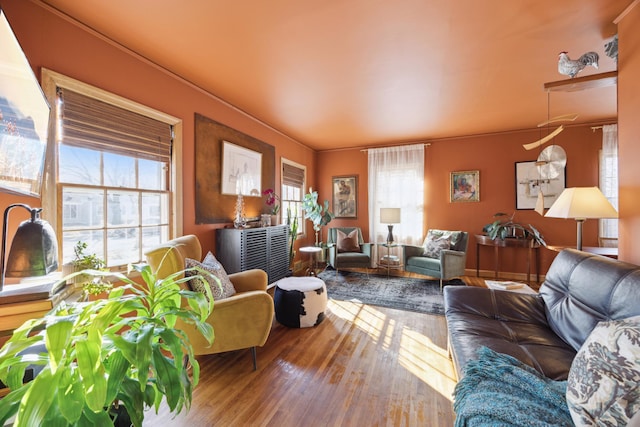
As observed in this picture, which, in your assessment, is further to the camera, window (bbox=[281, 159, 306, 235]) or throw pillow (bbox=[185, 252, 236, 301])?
window (bbox=[281, 159, 306, 235])

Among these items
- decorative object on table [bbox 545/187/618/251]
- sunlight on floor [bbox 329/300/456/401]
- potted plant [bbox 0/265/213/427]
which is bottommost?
sunlight on floor [bbox 329/300/456/401]

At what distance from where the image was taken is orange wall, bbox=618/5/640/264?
1557 millimetres

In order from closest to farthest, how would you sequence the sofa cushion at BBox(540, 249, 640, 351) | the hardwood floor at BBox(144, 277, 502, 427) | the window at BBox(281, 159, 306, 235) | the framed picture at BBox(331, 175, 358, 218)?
the sofa cushion at BBox(540, 249, 640, 351), the hardwood floor at BBox(144, 277, 502, 427), the window at BBox(281, 159, 306, 235), the framed picture at BBox(331, 175, 358, 218)

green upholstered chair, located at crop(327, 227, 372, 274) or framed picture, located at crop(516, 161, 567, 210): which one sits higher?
framed picture, located at crop(516, 161, 567, 210)

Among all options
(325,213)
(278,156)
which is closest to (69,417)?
(278,156)

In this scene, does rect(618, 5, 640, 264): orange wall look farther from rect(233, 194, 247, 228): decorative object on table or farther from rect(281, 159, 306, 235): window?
rect(281, 159, 306, 235): window

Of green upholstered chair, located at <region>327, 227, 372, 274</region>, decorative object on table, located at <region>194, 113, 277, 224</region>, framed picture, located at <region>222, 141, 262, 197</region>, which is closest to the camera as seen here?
decorative object on table, located at <region>194, 113, 277, 224</region>

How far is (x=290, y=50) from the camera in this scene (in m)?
2.13

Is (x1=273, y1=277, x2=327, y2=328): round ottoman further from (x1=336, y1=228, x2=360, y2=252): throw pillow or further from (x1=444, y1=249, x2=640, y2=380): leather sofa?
(x1=336, y1=228, x2=360, y2=252): throw pillow

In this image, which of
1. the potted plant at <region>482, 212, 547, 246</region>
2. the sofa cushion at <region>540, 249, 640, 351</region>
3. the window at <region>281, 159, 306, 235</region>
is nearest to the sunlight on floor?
the sofa cushion at <region>540, 249, 640, 351</region>

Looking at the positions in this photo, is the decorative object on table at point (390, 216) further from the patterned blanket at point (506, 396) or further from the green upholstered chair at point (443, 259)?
the patterned blanket at point (506, 396)

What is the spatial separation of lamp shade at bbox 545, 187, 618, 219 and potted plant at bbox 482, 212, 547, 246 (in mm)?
2256

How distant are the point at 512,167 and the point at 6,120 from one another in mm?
5658

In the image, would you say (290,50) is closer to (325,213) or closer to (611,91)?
(325,213)
